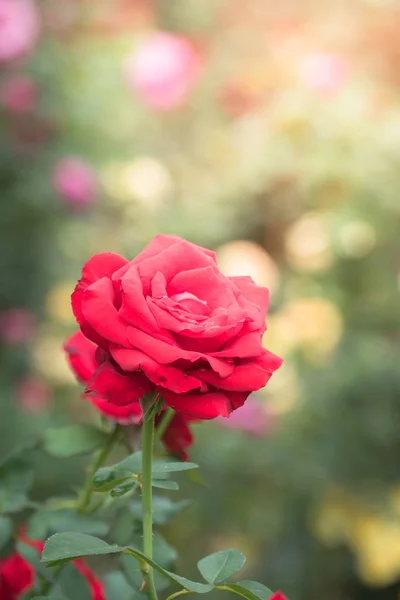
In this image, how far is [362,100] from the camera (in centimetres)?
184

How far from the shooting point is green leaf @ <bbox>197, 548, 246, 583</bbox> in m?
0.42

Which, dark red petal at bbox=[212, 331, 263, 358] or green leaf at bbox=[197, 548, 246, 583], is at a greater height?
dark red petal at bbox=[212, 331, 263, 358]

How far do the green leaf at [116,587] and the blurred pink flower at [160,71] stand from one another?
1.58 meters

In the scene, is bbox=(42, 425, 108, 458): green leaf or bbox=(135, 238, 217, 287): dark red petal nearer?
bbox=(135, 238, 217, 287): dark red petal

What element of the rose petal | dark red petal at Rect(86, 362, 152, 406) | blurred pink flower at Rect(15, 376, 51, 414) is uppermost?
dark red petal at Rect(86, 362, 152, 406)

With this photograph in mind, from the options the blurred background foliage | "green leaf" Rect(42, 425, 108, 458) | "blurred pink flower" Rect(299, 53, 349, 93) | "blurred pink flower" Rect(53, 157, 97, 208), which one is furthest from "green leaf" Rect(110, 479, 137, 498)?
"blurred pink flower" Rect(299, 53, 349, 93)

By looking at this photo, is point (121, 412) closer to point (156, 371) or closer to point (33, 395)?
point (156, 371)

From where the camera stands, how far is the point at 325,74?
1.84 m

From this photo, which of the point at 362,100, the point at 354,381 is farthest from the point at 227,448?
the point at 362,100

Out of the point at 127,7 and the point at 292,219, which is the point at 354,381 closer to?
the point at 292,219


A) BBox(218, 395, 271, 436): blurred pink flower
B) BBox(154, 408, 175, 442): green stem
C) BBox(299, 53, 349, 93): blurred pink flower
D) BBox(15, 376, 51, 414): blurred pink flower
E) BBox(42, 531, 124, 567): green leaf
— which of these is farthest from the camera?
BBox(299, 53, 349, 93): blurred pink flower

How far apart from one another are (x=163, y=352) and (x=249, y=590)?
5.0 inches

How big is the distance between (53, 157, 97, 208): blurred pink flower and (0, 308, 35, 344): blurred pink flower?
30 centimetres

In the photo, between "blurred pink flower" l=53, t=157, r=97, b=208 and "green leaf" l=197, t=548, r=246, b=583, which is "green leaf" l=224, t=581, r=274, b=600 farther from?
"blurred pink flower" l=53, t=157, r=97, b=208
